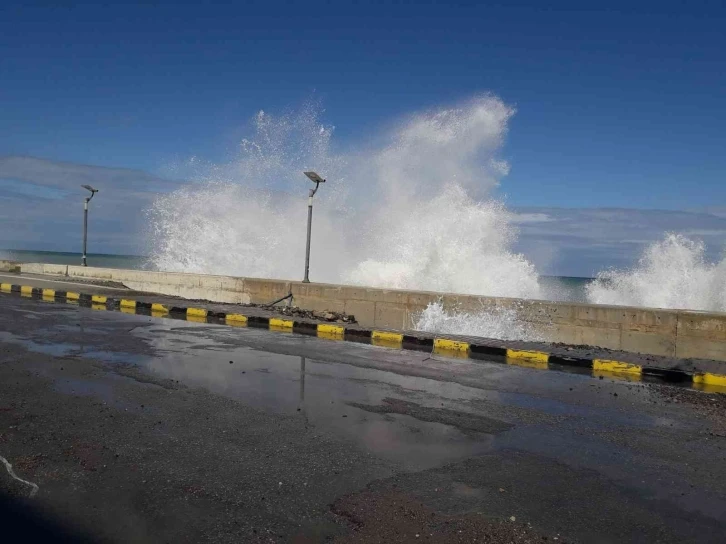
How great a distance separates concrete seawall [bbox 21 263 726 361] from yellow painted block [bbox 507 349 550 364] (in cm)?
177

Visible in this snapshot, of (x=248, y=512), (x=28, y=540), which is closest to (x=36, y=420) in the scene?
(x=28, y=540)

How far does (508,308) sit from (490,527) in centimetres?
951

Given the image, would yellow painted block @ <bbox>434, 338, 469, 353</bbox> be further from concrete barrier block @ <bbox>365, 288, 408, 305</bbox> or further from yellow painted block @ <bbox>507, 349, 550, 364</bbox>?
concrete barrier block @ <bbox>365, 288, 408, 305</bbox>

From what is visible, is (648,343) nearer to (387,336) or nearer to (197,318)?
(387,336)

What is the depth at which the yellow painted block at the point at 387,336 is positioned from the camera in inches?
482

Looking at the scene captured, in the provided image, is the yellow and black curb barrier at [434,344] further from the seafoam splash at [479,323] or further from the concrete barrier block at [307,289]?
the concrete barrier block at [307,289]

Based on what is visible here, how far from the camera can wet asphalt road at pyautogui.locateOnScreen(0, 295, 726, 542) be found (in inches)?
141

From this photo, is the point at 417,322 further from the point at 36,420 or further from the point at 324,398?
the point at 36,420

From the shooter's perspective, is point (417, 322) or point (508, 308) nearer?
point (508, 308)

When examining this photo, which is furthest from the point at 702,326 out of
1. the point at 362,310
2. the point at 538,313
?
the point at 362,310

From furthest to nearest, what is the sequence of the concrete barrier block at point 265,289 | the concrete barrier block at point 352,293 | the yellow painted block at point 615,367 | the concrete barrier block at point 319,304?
1. the concrete barrier block at point 265,289
2. the concrete barrier block at point 319,304
3. the concrete barrier block at point 352,293
4. the yellow painted block at point 615,367

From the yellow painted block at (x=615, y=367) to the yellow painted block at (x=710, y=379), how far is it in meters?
0.80

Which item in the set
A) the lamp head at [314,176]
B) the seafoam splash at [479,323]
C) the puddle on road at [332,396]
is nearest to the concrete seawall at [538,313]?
the seafoam splash at [479,323]

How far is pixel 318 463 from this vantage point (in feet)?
14.9
